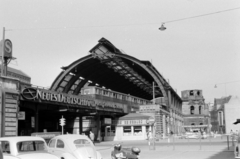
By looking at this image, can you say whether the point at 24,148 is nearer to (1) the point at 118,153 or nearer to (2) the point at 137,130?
(1) the point at 118,153

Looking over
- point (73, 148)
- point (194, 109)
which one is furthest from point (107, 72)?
point (194, 109)

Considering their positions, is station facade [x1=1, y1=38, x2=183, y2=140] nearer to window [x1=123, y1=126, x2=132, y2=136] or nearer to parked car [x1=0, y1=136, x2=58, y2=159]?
window [x1=123, y1=126, x2=132, y2=136]

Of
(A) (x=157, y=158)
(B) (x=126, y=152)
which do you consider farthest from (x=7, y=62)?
(B) (x=126, y=152)

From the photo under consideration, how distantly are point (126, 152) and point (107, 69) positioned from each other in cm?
Result: 5614

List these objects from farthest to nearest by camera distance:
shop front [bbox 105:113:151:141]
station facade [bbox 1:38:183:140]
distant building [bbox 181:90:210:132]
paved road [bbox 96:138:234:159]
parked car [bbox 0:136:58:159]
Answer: distant building [bbox 181:90:210:132], shop front [bbox 105:113:151:141], station facade [bbox 1:38:183:140], paved road [bbox 96:138:234:159], parked car [bbox 0:136:58:159]

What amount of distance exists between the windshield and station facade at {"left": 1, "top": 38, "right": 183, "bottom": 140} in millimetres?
19068

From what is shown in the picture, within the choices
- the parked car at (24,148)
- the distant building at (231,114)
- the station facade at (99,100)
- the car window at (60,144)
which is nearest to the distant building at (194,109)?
the station facade at (99,100)

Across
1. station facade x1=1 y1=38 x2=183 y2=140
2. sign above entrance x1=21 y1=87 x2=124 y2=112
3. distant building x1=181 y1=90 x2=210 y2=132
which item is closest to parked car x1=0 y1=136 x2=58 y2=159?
sign above entrance x1=21 y1=87 x2=124 y2=112

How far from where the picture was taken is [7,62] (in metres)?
28.4

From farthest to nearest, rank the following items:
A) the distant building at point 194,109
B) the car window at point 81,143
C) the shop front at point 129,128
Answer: the distant building at point 194,109 → the shop front at point 129,128 → the car window at point 81,143

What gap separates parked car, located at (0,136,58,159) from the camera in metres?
10.5

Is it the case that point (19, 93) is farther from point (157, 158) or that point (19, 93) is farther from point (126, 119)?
point (126, 119)

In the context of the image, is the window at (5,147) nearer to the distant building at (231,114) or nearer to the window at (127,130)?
the window at (127,130)

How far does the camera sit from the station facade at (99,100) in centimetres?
3976
